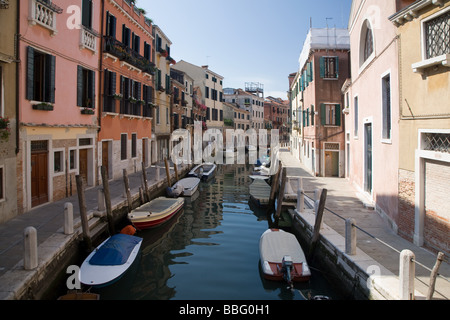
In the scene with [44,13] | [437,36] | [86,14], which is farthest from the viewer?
[86,14]

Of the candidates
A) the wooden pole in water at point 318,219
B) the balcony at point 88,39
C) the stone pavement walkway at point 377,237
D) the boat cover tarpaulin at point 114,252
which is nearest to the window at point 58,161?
the balcony at point 88,39

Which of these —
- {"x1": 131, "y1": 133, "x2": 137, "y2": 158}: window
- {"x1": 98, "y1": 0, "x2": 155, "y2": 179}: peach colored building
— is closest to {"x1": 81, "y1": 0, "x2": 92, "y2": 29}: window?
{"x1": 98, "y1": 0, "x2": 155, "y2": 179}: peach colored building

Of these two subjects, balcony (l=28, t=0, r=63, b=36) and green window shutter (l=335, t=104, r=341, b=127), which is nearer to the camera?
balcony (l=28, t=0, r=63, b=36)

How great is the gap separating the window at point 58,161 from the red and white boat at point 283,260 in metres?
7.71

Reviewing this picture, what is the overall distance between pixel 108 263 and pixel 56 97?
689 cm

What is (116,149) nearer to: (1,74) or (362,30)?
(1,74)

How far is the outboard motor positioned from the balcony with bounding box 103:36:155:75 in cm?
1234

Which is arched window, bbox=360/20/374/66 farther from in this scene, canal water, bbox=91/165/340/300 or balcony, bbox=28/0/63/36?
balcony, bbox=28/0/63/36

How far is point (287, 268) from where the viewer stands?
23.7 ft

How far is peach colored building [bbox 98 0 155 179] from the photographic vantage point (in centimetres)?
1524

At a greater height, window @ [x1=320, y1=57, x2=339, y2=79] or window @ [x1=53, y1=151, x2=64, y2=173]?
window @ [x1=320, y1=57, x2=339, y2=79]

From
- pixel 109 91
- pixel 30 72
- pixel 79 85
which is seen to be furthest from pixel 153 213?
pixel 109 91

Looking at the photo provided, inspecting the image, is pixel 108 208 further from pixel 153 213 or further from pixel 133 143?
pixel 133 143

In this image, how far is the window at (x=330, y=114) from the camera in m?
19.5
